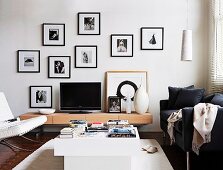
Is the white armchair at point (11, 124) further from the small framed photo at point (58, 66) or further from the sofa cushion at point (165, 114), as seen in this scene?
the sofa cushion at point (165, 114)

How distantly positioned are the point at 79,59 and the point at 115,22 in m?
0.92

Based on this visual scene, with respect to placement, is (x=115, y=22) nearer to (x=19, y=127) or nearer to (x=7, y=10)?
(x=7, y=10)

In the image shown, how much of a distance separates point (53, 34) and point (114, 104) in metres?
1.67

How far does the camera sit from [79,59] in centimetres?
606

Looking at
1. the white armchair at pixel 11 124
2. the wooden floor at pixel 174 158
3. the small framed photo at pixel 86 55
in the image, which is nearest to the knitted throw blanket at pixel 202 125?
the wooden floor at pixel 174 158

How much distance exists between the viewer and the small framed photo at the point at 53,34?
19.8 feet

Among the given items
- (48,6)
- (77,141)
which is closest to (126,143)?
(77,141)

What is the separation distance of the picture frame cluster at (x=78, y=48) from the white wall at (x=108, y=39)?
7cm

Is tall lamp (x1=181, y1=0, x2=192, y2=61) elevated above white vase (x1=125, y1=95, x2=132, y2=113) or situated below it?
above

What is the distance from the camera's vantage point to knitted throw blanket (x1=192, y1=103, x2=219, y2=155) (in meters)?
3.33

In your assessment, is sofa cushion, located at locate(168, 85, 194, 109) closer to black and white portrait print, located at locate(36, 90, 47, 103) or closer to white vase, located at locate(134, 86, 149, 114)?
white vase, located at locate(134, 86, 149, 114)

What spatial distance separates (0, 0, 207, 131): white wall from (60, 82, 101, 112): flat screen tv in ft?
0.67

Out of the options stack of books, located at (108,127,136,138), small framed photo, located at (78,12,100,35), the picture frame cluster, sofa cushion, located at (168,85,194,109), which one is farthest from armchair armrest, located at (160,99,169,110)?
stack of books, located at (108,127,136,138)

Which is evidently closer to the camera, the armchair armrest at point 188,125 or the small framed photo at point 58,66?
the armchair armrest at point 188,125
